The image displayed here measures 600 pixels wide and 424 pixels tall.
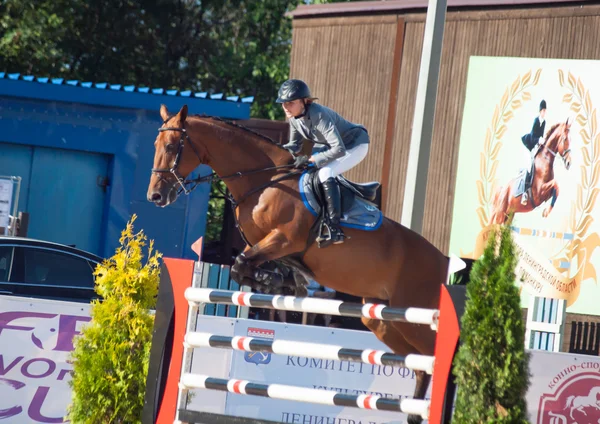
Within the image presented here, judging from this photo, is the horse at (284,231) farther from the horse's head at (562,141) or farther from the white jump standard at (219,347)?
the horse's head at (562,141)

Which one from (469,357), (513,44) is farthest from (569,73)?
(469,357)

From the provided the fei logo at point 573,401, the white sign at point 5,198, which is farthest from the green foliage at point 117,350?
the white sign at point 5,198

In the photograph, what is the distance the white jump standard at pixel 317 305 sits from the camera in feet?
16.6

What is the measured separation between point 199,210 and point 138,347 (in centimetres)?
837

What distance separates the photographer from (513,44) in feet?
41.9

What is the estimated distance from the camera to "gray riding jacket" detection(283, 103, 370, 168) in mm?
6910

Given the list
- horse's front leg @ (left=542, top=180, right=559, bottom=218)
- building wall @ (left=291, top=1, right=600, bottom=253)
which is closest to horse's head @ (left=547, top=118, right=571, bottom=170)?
horse's front leg @ (left=542, top=180, right=559, bottom=218)

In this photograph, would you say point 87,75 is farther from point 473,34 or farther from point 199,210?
point 473,34

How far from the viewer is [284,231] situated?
6.84 meters

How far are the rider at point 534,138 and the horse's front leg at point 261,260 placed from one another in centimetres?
664

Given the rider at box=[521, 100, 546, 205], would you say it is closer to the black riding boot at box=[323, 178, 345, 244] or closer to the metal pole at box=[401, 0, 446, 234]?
the metal pole at box=[401, 0, 446, 234]

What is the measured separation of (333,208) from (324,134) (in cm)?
58

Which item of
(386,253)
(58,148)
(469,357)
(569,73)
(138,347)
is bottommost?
(138,347)

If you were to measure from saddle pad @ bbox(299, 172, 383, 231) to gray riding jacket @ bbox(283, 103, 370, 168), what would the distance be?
206 mm
